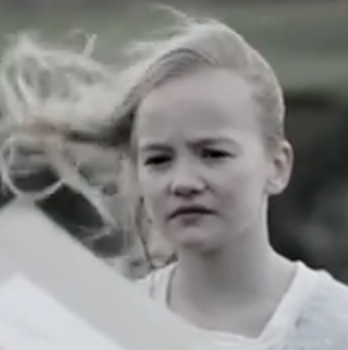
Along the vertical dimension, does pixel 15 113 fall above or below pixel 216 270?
above

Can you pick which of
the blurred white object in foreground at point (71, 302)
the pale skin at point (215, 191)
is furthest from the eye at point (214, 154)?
the blurred white object in foreground at point (71, 302)

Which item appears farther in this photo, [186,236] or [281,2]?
[281,2]

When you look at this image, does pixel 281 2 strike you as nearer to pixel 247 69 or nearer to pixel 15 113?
pixel 247 69

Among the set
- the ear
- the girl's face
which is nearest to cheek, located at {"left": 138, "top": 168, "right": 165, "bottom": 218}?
the girl's face

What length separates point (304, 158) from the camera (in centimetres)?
103

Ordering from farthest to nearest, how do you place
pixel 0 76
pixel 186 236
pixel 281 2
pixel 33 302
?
pixel 281 2
pixel 0 76
pixel 186 236
pixel 33 302

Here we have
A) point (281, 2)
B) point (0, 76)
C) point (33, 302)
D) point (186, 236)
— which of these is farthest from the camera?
point (281, 2)

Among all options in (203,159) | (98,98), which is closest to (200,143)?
(203,159)

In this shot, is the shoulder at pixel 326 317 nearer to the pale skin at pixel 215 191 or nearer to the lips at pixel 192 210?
the pale skin at pixel 215 191

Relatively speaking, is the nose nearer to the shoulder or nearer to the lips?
the lips

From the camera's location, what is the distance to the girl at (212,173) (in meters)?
0.89

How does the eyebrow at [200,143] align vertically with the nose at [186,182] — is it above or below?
above

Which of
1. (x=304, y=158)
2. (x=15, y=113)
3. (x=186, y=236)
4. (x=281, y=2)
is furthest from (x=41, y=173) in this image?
(x=281, y=2)

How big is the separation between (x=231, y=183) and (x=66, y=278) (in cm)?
18
